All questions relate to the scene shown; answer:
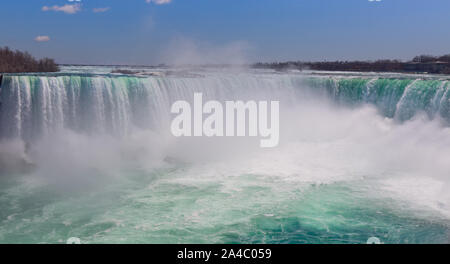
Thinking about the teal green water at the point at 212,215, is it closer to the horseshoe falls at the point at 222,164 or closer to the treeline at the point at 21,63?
the horseshoe falls at the point at 222,164

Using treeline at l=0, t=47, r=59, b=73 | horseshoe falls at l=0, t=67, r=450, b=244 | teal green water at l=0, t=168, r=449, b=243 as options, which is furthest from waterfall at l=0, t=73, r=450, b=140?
treeline at l=0, t=47, r=59, b=73

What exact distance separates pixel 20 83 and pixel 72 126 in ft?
7.28

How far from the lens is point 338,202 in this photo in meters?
9.84

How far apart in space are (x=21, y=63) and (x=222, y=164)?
18.4 meters

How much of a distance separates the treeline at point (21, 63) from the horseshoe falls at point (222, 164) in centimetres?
1266

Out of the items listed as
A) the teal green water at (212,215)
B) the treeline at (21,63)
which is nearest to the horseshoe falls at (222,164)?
the teal green water at (212,215)

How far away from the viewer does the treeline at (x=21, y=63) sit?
24891 millimetres

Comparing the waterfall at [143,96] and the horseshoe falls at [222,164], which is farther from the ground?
the waterfall at [143,96]

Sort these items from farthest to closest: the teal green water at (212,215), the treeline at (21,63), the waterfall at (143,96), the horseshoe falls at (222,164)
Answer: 1. the treeline at (21,63)
2. the waterfall at (143,96)
3. the horseshoe falls at (222,164)
4. the teal green water at (212,215)

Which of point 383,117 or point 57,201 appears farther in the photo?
point 383,117

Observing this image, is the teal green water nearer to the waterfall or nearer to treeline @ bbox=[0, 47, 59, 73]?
the waterfall
